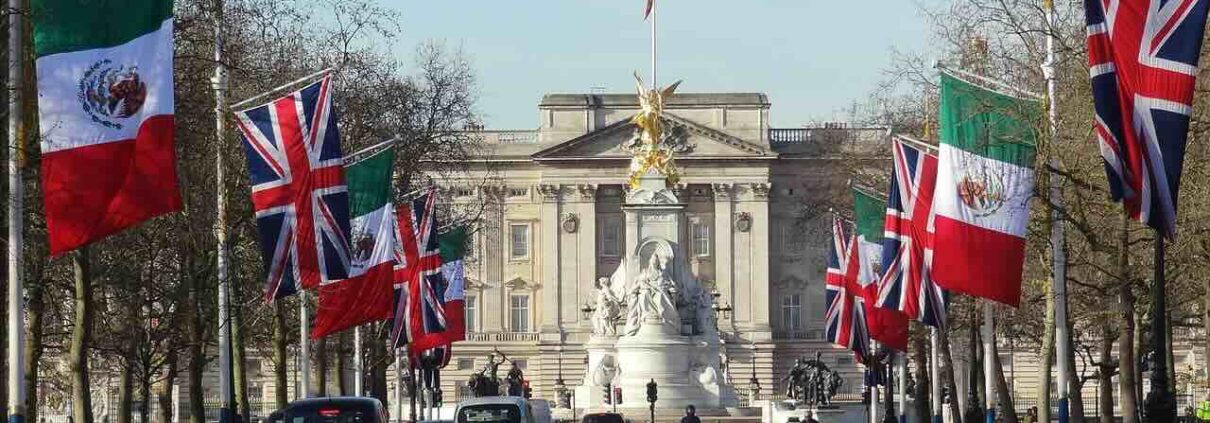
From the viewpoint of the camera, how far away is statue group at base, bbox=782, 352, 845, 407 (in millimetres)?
81000

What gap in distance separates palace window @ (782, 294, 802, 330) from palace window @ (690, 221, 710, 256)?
561 cm

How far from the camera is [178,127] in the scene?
4269 centimetres

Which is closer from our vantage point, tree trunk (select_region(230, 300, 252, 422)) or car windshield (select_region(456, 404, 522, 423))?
car windshield (select_region(456, 404, 522, 423))

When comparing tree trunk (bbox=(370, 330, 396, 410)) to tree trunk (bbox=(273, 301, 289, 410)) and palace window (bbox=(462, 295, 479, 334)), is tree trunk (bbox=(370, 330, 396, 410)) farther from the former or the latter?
palace window (bbox=(462, 295, 479, 334))

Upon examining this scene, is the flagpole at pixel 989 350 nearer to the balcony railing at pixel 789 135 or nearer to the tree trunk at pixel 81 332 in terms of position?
the tree trunk at pixel 81 332

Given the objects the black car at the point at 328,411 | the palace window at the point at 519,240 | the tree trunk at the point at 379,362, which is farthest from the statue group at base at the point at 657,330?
the palace window at the point at 519,240

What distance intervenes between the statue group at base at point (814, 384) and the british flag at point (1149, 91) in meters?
50.8

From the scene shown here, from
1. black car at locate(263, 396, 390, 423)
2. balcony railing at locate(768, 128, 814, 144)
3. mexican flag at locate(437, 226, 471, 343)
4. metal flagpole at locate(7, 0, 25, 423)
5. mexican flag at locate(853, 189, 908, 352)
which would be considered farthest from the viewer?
balcony railing at locate(768, 128, 814, 144)

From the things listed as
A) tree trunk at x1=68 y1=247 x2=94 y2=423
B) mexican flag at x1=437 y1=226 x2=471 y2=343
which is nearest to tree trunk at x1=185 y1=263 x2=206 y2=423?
tree trunk at x1=68 y1=247 x2=94 y2=423

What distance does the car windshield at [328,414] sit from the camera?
40719 mm

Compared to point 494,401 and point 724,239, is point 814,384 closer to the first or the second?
point 494,401

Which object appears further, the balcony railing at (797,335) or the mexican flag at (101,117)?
the balcony railing at (797,335)

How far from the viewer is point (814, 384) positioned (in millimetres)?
81000

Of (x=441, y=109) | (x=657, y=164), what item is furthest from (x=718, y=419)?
(x=441, y=109)
